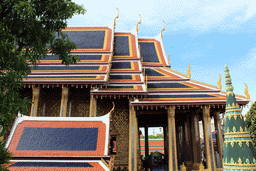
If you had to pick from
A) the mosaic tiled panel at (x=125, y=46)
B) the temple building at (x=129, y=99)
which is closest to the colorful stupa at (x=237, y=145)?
the temple building at (x=129, y=99)

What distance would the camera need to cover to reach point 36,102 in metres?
12.1

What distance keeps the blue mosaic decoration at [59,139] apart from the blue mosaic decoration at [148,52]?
11.4m

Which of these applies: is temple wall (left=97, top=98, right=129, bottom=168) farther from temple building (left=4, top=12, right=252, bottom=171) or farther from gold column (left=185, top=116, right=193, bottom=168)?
gold column (left=185, top=116, right=193, bottom=168)

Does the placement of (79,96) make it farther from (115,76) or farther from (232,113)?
(232,113)

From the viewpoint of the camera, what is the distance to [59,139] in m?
8.03

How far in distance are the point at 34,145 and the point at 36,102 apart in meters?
4.97

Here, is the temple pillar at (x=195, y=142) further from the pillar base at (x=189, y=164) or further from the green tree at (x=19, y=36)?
the green tree at (x=19, y=36)

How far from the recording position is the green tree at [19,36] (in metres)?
4.48

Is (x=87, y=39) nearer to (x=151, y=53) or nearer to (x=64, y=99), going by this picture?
(x=151, y=53)

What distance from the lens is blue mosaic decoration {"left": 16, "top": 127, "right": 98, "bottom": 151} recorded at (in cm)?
770

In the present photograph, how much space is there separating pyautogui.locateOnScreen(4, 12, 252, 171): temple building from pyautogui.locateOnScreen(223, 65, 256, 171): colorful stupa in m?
8.01

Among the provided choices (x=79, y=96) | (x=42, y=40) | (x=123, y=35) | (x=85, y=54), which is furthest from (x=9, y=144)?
(x=123, y=35)

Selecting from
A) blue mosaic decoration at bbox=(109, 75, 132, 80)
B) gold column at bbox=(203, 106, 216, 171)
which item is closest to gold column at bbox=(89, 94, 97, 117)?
blue mosaic decoration at bbox=(109, 75, 132, 80)

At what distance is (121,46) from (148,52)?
2736 mm
